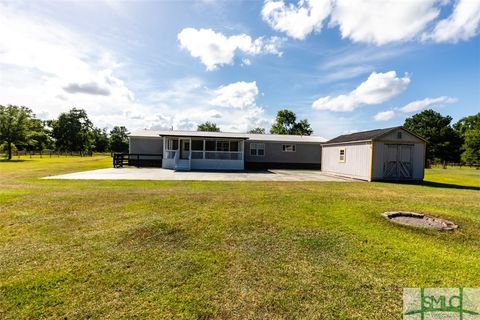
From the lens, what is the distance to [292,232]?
5.11 metres

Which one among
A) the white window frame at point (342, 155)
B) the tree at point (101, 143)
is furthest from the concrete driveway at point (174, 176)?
the tree at point (101, 143)

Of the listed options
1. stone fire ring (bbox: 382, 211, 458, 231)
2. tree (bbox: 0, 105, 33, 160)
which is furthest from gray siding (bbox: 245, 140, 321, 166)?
tree (bbox: 0, 105, 33, 160)

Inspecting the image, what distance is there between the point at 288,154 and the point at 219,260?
2230 cm

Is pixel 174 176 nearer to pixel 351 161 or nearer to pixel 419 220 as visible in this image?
pixel 351 161

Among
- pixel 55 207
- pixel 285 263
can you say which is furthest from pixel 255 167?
pixel 285 263

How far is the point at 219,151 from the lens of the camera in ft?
70.3

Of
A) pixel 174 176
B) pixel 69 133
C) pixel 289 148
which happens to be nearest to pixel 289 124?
pixel 289 148

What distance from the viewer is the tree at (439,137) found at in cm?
4809

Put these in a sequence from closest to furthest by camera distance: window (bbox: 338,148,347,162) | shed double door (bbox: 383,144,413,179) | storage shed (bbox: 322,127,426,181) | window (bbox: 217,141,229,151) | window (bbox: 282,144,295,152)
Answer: storage shed (bbox: 322,127,426,181) → shed double door (bbox: 383,144,413,179) → window (bbox: 338,148,347,162) → window (bbox: 217,141,229,151) → window (bbox: 282,144,295,152)

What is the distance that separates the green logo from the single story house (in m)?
17.4

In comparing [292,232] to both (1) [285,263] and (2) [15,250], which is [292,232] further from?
(2) [15,250]

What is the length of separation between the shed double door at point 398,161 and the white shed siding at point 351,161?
1.05m

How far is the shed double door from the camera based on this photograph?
49.2 ft

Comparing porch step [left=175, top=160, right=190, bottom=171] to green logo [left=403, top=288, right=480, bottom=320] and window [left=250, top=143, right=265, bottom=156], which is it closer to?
window [left=250, top=143, right=265, bottom=156]
